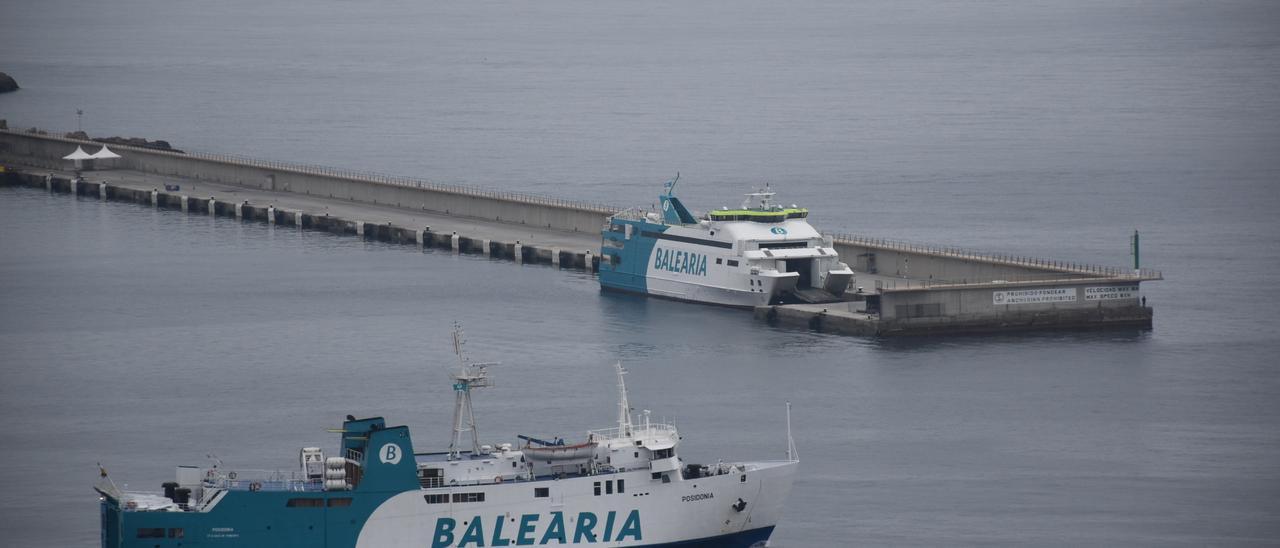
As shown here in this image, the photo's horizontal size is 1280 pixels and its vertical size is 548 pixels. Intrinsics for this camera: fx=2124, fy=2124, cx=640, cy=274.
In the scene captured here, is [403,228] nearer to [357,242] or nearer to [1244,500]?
[357,242]

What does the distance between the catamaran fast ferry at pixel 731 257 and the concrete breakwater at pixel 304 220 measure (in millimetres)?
6872

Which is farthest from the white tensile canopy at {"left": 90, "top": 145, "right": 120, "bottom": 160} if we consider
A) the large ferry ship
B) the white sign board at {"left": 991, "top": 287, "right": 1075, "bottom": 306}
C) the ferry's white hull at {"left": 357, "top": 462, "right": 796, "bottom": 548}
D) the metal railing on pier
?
the ferry's white hull at {"left": 357, "top": 462, "right": 796, "bottom": 548}

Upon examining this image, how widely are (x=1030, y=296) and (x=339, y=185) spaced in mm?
46537

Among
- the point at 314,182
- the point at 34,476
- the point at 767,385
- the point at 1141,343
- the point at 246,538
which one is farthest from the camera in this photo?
the point at 314,182

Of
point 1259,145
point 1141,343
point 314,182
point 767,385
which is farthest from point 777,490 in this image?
point 1259,145

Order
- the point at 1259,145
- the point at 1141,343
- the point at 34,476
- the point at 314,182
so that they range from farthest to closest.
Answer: the point at 1259,145 → the point at 314,182 → the point at 1141,343 → the point at 34,476

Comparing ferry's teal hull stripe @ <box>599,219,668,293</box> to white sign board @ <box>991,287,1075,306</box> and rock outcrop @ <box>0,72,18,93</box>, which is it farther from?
rock outcrop @ <box>0,72,18,93</box>

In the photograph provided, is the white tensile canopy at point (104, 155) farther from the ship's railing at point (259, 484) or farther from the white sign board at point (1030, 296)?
the ship's railing at point (259, 484)

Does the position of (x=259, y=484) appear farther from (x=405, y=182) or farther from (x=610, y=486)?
(x=405, y=182)

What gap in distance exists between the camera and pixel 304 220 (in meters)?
101

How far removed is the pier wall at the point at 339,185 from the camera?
318ft

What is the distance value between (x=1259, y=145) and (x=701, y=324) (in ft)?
222

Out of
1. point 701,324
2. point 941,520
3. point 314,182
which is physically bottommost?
point 941,520

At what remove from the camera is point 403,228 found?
95938mm
